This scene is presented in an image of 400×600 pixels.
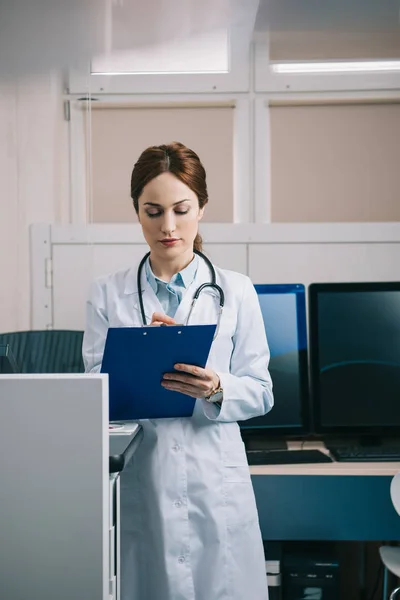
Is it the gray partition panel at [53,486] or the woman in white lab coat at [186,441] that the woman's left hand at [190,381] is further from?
the gray partition panel at [53,486]

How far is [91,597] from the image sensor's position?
109 centimetres

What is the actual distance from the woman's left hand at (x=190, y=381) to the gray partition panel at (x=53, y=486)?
0.93ft

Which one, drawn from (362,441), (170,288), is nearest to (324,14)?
(170,288)

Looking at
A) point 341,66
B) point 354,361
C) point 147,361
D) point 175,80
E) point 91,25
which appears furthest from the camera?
point 354,361

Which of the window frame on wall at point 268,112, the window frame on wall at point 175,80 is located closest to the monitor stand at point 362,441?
the window frame on wall at point 268,112

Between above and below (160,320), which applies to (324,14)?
above

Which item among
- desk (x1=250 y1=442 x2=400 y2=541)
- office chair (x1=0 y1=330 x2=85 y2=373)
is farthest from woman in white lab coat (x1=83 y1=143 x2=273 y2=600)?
desk (x1=250 y1=442 x2=400 y2=541)

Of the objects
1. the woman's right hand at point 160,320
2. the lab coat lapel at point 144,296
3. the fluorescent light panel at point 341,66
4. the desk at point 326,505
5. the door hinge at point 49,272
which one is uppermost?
the fluorescent light panel at point 341,66

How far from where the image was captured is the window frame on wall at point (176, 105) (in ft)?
5.23

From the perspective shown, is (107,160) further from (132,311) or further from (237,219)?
(237,219)

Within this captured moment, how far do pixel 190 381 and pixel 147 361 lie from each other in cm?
9

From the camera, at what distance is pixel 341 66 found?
2053 mm

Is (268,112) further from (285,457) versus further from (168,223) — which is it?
(285,457)

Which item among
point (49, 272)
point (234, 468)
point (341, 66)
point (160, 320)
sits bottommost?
point (234, 468)
